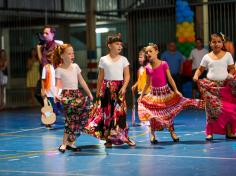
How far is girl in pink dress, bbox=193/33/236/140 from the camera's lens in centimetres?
1104

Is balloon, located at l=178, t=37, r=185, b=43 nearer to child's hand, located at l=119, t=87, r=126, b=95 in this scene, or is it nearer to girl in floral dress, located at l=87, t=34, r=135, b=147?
girl in floral dress, located at l=87, t=34, r=135, b=147

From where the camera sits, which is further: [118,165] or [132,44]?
[132,44]

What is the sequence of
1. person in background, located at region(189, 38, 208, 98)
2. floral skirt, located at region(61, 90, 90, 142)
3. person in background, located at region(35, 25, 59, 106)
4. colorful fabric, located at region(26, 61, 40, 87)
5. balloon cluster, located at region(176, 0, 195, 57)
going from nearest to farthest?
1. floral skirt, located at region(61, 90, 90, 142)
2. person in background, located at region(35, 25, 59, 106)
3. person in background, located at region(189, 38, 208, 98)
4. balloon cluster, located at region(176, 0, 195, 57)
5. colorful fabric, located at region(26, 61, 40, 87)

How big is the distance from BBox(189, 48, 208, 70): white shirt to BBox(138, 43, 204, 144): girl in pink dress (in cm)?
773

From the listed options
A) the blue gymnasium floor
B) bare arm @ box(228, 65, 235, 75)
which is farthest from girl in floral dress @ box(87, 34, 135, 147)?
bare arm @ box(228, 65, 235, 75)

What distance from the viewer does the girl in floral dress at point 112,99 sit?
34.7 ft

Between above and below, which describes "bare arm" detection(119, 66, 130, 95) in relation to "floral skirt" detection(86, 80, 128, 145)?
above

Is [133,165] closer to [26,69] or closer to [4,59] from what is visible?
[4,59]

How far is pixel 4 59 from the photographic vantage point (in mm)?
21203

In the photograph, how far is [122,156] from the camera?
31.0 feet

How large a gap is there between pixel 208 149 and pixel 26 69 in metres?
14.6

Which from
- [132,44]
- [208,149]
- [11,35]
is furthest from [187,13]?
[208,149]

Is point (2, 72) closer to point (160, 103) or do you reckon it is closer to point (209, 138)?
point (160, 103)

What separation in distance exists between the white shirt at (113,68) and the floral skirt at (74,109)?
64 cm
